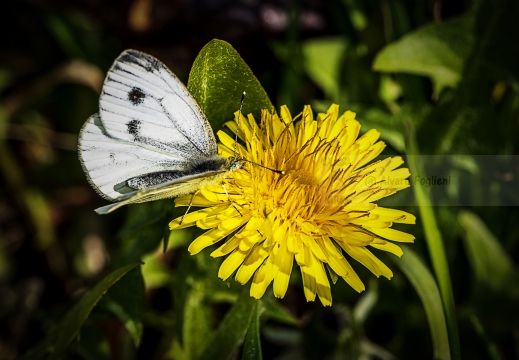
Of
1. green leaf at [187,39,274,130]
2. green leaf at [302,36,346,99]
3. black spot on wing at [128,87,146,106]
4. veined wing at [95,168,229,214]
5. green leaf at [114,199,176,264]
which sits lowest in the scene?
green leaf at [114,199,176,264]

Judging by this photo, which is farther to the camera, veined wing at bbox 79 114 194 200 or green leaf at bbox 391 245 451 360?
green leaf at bbox 391 245 451 360

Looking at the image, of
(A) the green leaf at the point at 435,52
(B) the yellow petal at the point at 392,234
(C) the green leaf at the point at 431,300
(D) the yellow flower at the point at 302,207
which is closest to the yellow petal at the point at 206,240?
(D) the yellow flower at the point at 302,207

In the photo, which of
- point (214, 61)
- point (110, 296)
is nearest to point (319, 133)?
point (214, 61)

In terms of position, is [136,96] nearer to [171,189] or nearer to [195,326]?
[171,189]

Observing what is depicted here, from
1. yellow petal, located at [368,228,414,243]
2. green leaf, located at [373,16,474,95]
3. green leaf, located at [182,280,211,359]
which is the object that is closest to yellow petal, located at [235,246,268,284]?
yellow petal, located at [368,228,414,243]

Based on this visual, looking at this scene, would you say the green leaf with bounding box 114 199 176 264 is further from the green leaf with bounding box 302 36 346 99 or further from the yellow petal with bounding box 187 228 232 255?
the green leaf with bounding box 302 36 346 99

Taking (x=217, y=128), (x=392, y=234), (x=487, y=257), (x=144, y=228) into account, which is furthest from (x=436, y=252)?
(x=144, y=228)

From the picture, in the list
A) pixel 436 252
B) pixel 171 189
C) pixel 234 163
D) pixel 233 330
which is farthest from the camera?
pixel 436 252

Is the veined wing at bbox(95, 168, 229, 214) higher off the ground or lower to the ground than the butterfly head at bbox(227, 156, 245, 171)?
lower
